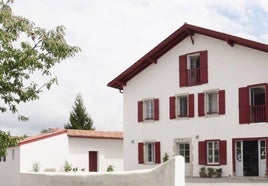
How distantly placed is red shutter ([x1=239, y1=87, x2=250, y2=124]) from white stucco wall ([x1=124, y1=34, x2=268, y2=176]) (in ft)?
0.79

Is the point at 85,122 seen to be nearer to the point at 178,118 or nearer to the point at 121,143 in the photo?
the point at 121,143

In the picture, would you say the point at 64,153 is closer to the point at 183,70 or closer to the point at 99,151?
the point at 99,151

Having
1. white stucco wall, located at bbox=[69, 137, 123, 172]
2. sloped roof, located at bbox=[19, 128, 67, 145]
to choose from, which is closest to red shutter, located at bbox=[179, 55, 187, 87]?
white stucco wall, located at bbox=[69, 137, 123, 172]

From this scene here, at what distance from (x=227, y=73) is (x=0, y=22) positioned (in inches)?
623

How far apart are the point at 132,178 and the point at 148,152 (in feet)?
65.0

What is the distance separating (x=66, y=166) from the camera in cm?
3200

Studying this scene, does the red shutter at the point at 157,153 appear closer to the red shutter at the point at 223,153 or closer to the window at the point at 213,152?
the window at the point at 213,152

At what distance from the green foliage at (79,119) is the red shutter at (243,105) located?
2520 cm

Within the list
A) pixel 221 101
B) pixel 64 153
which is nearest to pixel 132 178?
pixel 221 101

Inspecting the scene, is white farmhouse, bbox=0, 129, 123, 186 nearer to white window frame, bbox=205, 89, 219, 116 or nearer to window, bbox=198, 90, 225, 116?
window, bbox=198, 90, 225, 116

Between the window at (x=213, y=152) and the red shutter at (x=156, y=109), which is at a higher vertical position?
the red shutter at (x=156, y=109)

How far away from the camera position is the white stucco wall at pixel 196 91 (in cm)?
2500

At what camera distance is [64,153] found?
32250mm

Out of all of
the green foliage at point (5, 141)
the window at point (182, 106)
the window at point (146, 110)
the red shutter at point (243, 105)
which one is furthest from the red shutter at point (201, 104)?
the green foliage at point (5, 141)
